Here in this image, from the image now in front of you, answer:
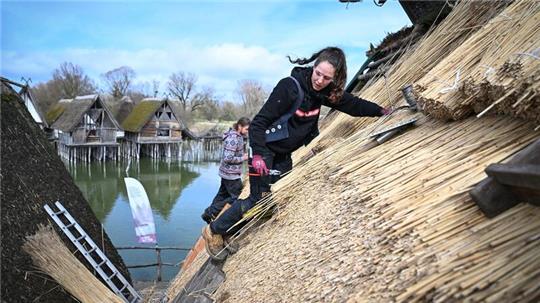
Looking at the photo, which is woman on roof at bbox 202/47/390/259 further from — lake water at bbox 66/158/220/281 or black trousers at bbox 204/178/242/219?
lake water at bbox 66/158/220/281

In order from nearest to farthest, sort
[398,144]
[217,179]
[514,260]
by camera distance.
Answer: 1. [514,260]
2. [398,144]
3. [217,179]

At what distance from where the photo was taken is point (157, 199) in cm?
2156

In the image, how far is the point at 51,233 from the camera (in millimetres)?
4895

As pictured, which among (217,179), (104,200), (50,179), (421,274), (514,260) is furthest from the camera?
(217,179)

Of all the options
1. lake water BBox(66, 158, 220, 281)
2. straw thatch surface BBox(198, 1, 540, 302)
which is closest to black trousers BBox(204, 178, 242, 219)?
straw thatch surface BBox(198, 1, 540, 302)

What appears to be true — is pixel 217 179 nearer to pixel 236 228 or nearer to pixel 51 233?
pixel 51 233

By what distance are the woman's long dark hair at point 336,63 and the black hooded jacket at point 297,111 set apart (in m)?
0.05

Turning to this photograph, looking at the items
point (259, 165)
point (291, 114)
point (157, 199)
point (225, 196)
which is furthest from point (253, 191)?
point (157, 199)

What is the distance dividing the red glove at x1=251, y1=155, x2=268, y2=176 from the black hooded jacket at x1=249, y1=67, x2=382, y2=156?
0.05m

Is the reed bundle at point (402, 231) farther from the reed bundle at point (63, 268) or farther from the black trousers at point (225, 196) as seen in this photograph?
the reed bundle at point (63, 268)

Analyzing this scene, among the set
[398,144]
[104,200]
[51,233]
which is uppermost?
[398,144]

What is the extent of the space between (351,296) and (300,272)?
0.54 metres

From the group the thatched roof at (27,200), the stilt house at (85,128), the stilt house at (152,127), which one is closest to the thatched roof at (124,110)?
the stilt house at (152,127)

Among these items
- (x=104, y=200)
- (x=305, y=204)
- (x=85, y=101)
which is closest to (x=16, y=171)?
(x=305, y=204)
